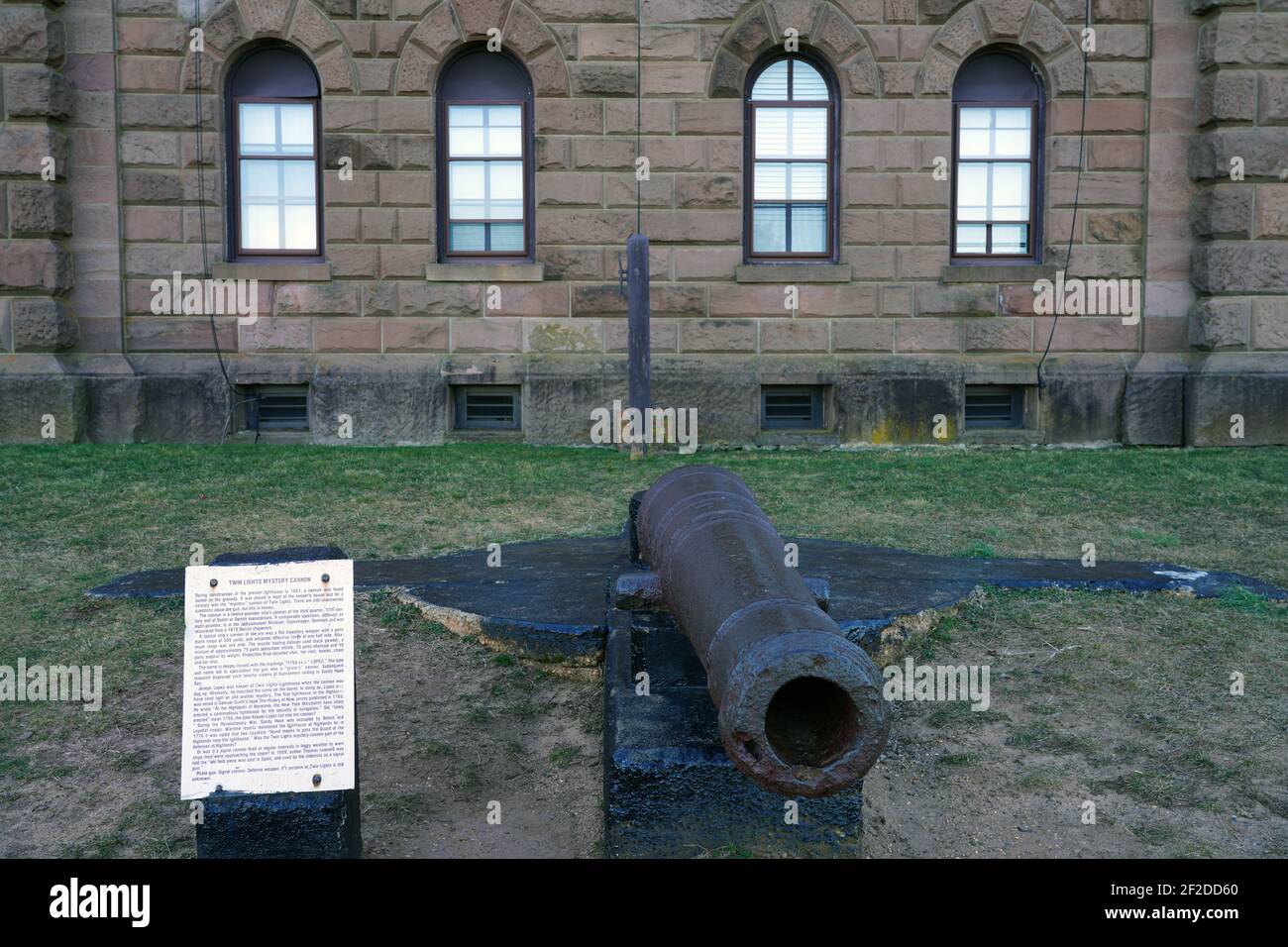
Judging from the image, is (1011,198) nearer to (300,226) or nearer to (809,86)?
(809,86)

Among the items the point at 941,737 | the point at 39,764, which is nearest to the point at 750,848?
the point at 941,737

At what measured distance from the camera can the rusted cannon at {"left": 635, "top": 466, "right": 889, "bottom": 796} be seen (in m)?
3.07

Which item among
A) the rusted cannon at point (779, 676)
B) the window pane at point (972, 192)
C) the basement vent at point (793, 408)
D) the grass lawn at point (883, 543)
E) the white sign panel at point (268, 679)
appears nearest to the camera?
the rusted cannon at point (779, 676)

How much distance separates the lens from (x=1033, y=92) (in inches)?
545

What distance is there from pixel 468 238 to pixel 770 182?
338 cm

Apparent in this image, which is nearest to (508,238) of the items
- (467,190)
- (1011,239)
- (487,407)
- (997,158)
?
(467,190)

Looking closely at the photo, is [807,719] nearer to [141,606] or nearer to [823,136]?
[141,606]

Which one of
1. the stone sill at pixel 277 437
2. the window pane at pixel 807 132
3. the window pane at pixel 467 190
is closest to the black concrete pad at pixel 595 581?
the stone sill at pixel 277 437

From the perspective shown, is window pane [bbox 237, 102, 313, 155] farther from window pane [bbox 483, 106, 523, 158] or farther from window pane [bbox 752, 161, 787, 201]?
window pane [bbox 752, 161, 787, 201]

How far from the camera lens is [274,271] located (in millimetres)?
13344

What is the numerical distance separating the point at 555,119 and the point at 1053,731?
32.9ft

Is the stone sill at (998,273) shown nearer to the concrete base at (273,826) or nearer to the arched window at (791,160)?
the arched window at (791,160)

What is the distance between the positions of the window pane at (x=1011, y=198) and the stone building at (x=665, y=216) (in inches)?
10.3

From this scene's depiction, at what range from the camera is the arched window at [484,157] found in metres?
13.7
